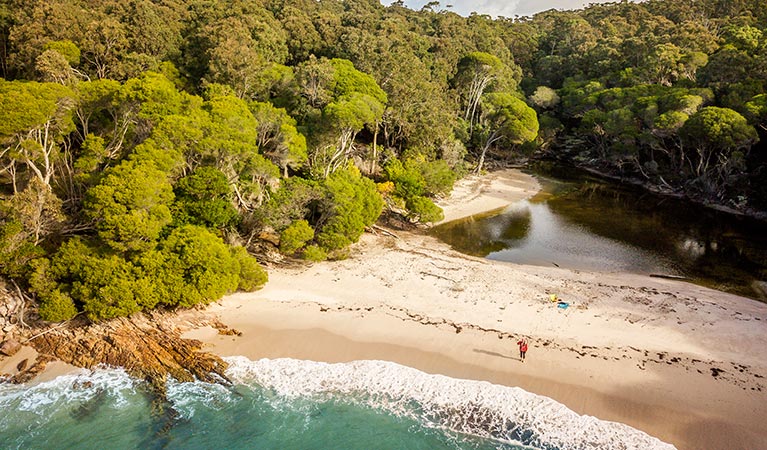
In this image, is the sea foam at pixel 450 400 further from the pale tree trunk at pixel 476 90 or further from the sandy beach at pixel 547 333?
the pale tree trunk at pixel 476 90

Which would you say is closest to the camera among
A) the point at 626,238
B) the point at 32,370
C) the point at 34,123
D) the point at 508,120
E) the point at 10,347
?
the point at 32,370

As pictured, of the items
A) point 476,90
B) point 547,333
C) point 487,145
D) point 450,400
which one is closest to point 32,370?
point 450,400

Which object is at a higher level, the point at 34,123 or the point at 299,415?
the point at 34,123

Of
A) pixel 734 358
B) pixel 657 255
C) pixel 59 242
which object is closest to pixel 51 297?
pixel 59 242

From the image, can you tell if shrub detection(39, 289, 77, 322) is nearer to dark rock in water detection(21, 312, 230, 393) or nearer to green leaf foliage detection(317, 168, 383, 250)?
dark rock in water detection(21, 312, 230, 393)

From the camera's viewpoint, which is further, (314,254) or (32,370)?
(314,254)

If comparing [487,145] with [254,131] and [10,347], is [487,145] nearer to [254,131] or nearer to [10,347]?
[254,131]

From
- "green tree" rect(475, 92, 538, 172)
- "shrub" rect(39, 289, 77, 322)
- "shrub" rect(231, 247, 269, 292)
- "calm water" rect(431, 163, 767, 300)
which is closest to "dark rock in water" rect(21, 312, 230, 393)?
"shrub" rect(39, 289, 77, 322)

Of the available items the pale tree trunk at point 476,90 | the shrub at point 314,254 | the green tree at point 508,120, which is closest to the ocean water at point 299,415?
the shrub at point 314,254
